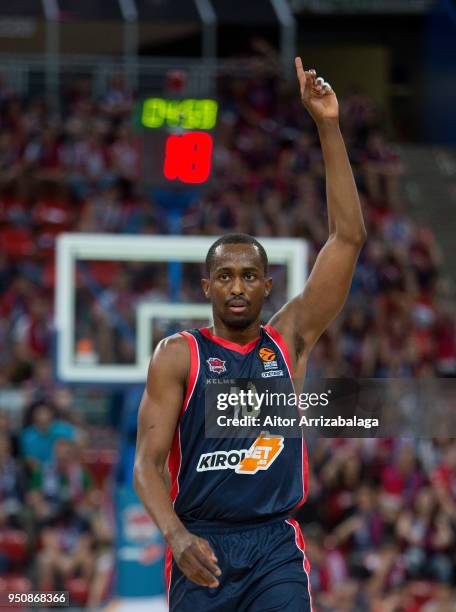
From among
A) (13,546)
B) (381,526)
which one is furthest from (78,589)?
(381,526)

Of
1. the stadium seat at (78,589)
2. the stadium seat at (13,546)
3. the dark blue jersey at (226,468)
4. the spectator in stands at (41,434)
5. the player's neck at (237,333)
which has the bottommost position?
the stadium seat at (78,589)

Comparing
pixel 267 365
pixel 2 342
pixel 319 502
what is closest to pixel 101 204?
pixel 2 342

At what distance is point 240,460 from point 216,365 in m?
0.34

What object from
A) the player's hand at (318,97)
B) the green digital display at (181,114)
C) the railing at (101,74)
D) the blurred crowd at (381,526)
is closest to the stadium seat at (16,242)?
the railing at (101,74)

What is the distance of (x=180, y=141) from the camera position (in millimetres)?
9898

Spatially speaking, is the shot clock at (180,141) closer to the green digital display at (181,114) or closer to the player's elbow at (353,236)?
the green digital display at (181,114)

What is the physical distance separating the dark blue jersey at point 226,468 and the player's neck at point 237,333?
0.12 m

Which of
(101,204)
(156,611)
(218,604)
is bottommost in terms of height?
(156,611)

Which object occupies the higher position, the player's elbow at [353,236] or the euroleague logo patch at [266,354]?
the player's elbow at [353,236]

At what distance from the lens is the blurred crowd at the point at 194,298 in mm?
11070

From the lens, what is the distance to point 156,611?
987 cm

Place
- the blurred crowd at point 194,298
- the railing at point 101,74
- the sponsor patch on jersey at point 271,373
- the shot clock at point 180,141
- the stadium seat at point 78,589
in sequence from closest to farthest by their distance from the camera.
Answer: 1. the sponsor patch on jersey at point 271,373
2. the shot clock at point 180,141
3. the stadium seat at point 78,589
4. the blurred crowd at point 194,298
5. the railing at point 101,74

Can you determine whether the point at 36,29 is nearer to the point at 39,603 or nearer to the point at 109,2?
the point at 109,2

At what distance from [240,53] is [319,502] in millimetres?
11267
